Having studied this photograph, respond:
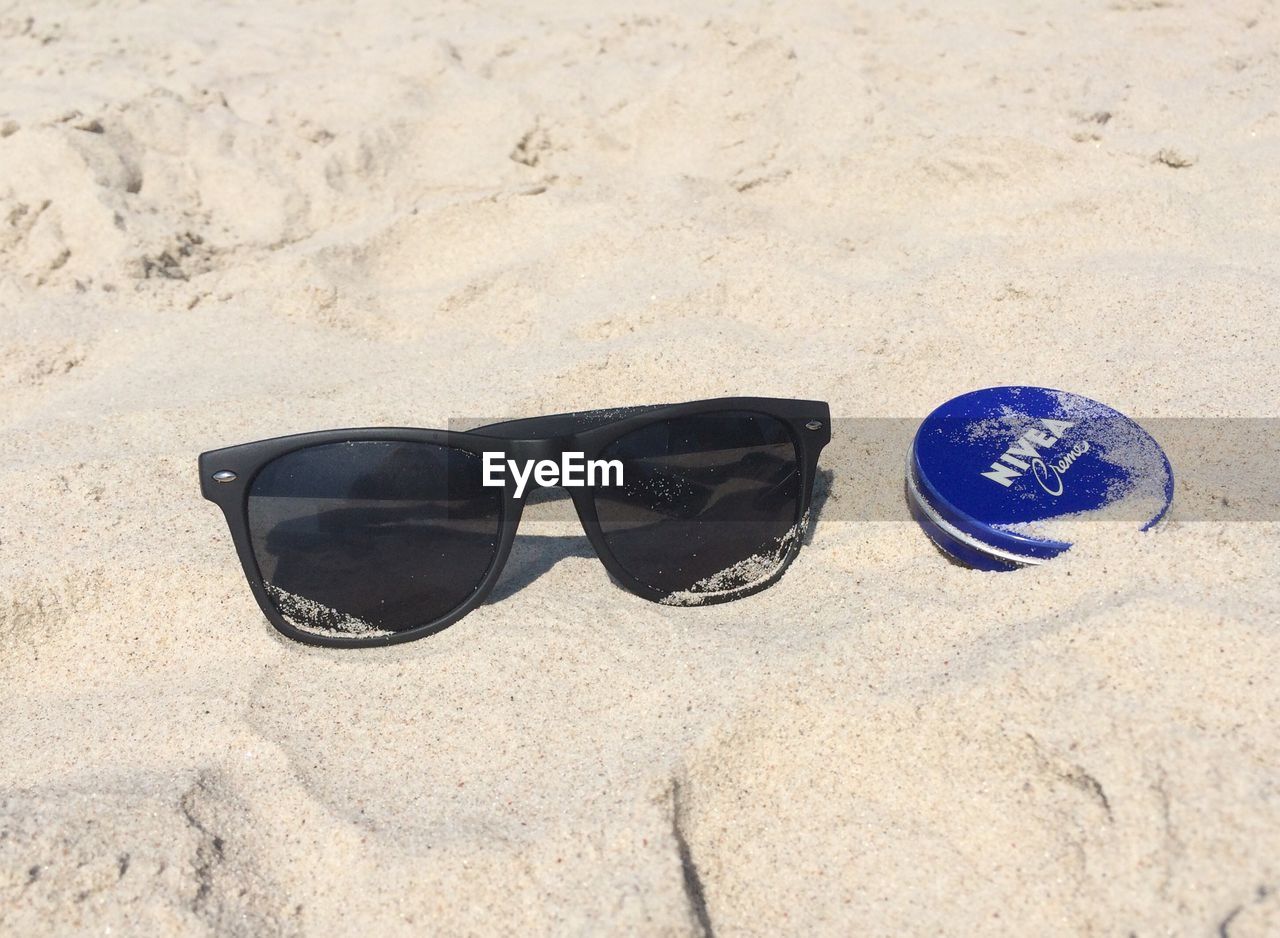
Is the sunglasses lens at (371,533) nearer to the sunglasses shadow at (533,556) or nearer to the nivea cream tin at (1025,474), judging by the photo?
the sunglasses shadow at (533,556)

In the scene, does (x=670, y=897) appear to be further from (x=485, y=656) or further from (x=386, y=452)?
(x=386, y=452)

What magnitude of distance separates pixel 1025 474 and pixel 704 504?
541 mm

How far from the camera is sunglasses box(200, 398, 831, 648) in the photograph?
1.55 metres

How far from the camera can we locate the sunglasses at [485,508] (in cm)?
155

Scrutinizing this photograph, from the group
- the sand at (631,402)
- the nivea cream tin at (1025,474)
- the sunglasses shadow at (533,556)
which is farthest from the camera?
the sunglasses shadow at (533,556)

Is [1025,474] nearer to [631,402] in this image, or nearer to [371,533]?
[631,402]

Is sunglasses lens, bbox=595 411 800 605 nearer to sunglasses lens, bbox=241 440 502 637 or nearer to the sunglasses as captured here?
the sunglasses

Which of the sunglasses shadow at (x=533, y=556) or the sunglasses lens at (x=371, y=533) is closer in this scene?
the sunglasses lens at (x=371, y=533)

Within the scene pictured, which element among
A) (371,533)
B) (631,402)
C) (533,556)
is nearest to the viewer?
(371,533)

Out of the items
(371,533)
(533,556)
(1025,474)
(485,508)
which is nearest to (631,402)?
(533,556)

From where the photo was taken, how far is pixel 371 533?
1.61m

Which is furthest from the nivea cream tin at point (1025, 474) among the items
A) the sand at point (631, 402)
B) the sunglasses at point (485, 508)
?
the sunglasses at point (485, 508)

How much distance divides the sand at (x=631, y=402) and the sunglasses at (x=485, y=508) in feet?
0.25

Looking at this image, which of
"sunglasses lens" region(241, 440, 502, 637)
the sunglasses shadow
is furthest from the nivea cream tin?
"sunglasses lens" region(241, 440, 502, 637)
